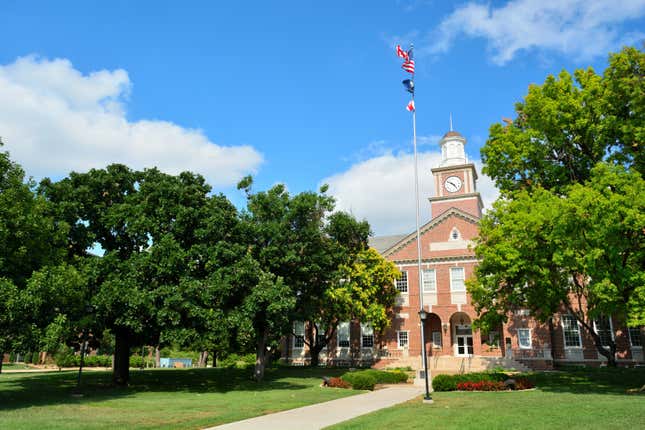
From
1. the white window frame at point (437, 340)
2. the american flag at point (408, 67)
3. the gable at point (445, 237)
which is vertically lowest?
the white window frame at point (437, 340)

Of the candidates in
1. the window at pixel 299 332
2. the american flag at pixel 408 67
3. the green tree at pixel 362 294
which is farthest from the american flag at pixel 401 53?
the window at pixel 299 332

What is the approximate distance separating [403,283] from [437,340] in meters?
5.48

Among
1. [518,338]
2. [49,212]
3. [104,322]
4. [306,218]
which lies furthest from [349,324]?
[49,212]

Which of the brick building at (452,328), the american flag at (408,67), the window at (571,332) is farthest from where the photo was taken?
the window at (571,332)

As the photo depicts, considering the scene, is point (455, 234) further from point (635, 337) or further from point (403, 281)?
point (635, 337)

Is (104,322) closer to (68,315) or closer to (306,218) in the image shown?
(68,315)

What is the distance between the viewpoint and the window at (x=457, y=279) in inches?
1597

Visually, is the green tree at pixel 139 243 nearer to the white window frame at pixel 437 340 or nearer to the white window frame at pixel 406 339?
the white window frame at pixel 406 339

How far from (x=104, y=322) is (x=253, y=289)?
6.54 m

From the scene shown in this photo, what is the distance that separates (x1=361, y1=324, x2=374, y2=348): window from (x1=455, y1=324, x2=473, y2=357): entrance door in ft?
23.5

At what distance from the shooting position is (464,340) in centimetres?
4062

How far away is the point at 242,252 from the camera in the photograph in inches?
940

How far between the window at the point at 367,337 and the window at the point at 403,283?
14.3 feet

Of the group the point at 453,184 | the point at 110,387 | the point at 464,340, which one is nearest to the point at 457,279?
the point at 464,340
